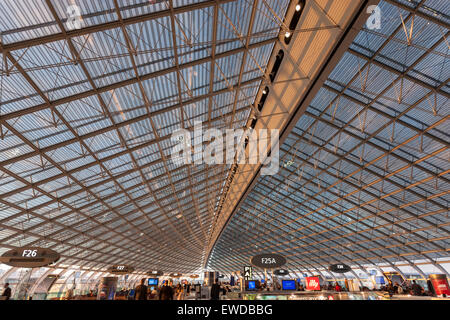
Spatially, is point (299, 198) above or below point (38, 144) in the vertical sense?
above

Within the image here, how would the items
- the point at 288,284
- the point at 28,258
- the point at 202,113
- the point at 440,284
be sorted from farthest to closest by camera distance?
1. the point at 440,284
2. the point at 202,113
3. the point at 28,258
4. the point at 288,284

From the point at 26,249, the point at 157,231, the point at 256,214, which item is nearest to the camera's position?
the point at 26,249

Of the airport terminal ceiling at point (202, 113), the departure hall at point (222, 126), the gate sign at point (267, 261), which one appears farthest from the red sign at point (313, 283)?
the airport terminal ceiling at point (202, 113)

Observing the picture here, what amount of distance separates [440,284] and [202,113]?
23666 millimetres

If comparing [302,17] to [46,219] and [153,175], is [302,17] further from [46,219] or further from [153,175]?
[46,219]

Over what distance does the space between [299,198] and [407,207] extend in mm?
12343

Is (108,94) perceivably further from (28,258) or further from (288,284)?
(288,284)

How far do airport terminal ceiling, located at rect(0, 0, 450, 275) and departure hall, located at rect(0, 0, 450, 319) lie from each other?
0.10 m

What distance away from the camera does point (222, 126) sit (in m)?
21.5

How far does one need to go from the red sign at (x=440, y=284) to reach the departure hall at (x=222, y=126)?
152 mm

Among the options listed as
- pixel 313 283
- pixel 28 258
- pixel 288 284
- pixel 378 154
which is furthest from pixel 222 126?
pixel 28 258

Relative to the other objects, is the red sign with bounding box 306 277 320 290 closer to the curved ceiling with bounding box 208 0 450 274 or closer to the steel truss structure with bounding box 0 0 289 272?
the steel truss structure with bounding box 0 0 289 272

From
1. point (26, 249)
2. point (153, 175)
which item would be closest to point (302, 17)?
point (153, 175)

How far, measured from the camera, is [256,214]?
45.6 meters
